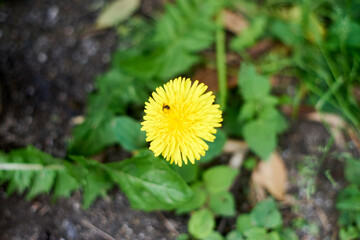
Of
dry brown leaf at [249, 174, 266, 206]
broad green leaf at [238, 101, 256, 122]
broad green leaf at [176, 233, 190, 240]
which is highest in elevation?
broad green leaf at [238, 101, 256, 122]

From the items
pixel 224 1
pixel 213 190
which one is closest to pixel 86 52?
pixel 224 1

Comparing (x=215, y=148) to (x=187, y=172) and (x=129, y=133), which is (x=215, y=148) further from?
(x=129, y=133)

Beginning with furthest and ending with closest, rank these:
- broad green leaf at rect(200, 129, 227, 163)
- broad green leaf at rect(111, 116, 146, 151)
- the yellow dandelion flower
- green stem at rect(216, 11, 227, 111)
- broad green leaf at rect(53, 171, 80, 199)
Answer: green stem at rect(216, 11, 227, 111)
broad green leaf at rect(53, 171, 80, 199)
broad green leaf at rect(111, 116, 146, 151)
broad green leaf at rect(200, 129, 227, 163)
the yellow dandelion flower

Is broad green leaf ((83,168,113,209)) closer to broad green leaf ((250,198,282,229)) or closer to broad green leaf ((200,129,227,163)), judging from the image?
broad green leaf ((200,129,227,163))

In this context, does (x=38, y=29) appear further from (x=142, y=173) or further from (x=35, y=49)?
(x=142, y=173)

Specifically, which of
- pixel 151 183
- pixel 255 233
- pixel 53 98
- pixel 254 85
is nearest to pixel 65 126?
pixel 53 98

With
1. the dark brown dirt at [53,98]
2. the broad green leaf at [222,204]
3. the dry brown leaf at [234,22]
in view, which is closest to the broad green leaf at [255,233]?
the broad green leaf at [222,204]

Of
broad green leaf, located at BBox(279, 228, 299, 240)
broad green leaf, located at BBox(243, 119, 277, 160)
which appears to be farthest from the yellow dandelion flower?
broad green leaf, located at BBox(279, 228, 299, 240)
